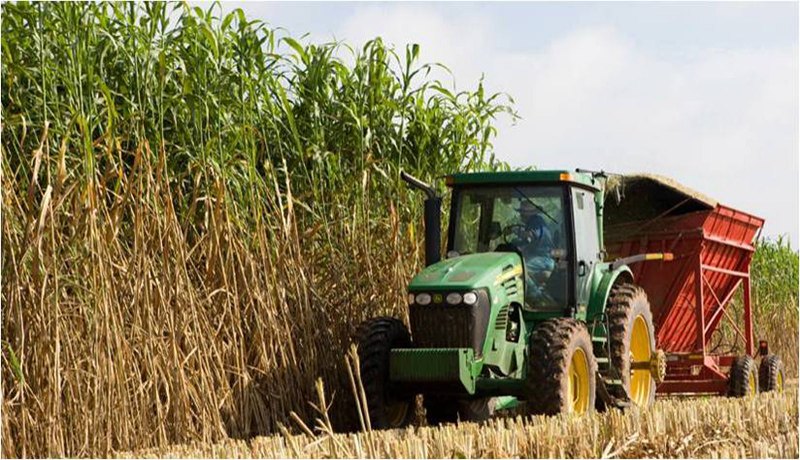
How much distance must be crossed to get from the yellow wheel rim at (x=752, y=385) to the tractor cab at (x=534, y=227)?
2899 mm

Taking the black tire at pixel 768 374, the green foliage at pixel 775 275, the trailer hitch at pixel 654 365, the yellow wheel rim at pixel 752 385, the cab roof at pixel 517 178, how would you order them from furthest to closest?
1. the green foliage at pixel 775 275
2. the black tire at pixel 768 374
3. the yellow wheel rim at pixel 752 385
4. the trailer hitch at pixel 654 365
5. the cab roof at pixel 517 178

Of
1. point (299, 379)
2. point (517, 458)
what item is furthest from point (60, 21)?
point (517, 458)

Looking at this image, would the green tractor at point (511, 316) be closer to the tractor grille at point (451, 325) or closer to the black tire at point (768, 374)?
the tractor grille at point (451, 325)

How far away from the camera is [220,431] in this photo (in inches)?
291

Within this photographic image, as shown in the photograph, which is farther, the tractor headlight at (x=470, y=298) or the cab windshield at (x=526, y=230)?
the cab windshield at (x=526, y=230)

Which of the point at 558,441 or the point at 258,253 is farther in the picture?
Result: the point at 258,253

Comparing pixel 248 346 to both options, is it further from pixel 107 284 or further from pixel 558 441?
pixel 558 441

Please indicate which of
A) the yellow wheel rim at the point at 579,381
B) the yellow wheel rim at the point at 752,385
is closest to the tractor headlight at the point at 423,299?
the yellow wheel rim at the point at 579,381

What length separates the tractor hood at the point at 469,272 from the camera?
25.2 feet

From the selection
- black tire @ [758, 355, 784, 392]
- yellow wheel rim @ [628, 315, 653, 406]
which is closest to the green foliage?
black tire @ [758, 355, 784, 392]

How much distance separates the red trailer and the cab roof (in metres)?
2.22

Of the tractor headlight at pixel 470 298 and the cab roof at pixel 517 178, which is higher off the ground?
the cab roof at pixel 517 178

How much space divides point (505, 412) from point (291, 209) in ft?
7.18

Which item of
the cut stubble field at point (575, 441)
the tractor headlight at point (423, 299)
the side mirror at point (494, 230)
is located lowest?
the cut stubble field at point (575, 441)
